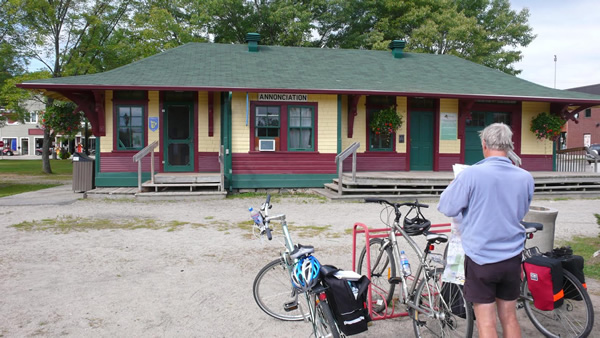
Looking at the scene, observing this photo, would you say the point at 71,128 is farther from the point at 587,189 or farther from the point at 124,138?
the point at 587,189

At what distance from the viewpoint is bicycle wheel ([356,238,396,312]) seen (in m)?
4.15

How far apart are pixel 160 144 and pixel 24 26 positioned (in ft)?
48.5

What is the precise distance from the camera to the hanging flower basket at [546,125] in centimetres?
1549

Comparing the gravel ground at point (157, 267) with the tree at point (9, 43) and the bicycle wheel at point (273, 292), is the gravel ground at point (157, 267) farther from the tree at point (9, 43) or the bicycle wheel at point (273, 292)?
the tree at point (9, 43)

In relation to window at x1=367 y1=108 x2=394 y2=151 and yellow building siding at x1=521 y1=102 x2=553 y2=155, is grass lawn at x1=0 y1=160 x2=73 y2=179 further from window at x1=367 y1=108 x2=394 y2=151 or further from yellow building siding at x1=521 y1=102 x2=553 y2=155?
yellow building siding at x1=521 y1=102 x2=553 y2=155

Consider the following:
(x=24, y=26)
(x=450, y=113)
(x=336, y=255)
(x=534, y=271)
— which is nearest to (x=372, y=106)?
(x=450, y=113)

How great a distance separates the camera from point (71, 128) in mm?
13938

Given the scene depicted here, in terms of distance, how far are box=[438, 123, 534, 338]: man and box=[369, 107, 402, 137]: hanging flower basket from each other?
454 inches

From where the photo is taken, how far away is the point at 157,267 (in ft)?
19.6

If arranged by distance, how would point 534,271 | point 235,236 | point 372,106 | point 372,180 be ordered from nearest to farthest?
point 534,271
point 235,236
point 372,180
point 372,106

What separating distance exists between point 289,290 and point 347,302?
164cm

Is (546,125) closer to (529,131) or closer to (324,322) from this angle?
(529,131)

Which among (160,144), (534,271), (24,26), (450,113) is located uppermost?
(24,26)

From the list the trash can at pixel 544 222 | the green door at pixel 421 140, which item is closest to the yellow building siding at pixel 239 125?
the green door at pixel 421 140
